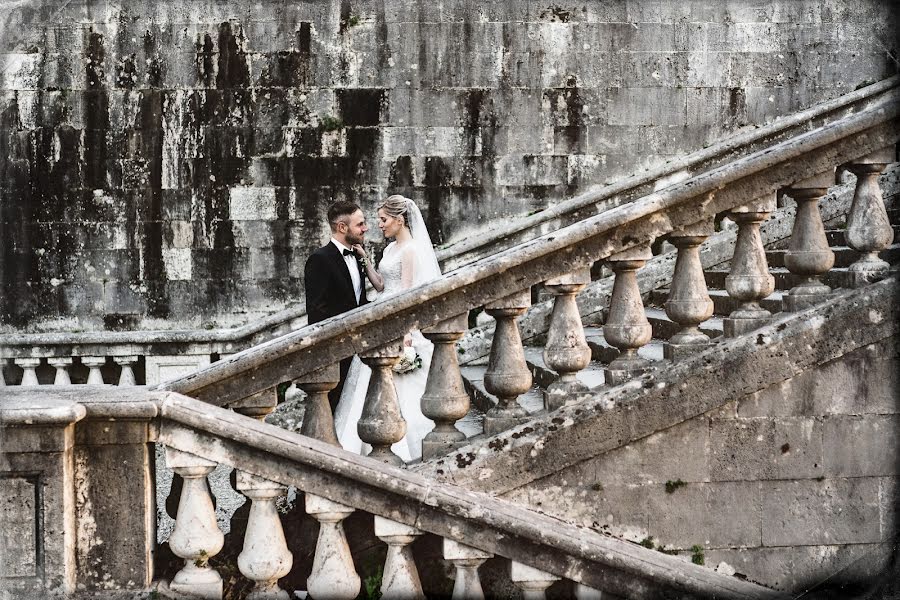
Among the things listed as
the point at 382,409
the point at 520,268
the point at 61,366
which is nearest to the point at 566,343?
the point at 520,268

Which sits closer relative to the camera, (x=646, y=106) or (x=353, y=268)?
(x=353, y=268)

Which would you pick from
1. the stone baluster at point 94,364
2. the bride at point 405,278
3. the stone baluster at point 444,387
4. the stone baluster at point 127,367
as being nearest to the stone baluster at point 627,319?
the stone baluster at point 444,387

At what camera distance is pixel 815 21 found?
1084 centimetres

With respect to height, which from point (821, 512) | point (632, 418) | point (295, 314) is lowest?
point (821, 512)

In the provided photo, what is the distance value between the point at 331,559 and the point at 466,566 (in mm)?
572

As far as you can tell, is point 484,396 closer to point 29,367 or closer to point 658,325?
point 658,325

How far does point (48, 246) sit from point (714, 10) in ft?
25.7

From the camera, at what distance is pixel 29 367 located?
35.0 feet

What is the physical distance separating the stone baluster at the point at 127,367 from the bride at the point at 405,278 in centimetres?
463

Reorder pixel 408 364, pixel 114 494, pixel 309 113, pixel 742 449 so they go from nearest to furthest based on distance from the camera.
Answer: pixel 114 494 → pixel 742 449 → pixel 408 364 → pixel 309 113

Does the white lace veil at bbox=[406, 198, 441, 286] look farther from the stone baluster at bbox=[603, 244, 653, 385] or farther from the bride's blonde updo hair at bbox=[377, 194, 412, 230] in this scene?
the stone baluster at bbox=[603, 244, 653, 385]

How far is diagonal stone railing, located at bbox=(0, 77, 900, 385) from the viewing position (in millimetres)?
10664

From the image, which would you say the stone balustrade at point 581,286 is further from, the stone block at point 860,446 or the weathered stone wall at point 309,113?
the weathered stone wall at point 309,113

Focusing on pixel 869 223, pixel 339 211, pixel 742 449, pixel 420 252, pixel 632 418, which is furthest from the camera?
pixel 420 252
